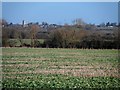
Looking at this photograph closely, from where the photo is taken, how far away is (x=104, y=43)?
40031 mm

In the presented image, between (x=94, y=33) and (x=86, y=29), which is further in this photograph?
(x=86, y=29)

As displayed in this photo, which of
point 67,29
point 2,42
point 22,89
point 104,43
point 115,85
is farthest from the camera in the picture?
point 67,29

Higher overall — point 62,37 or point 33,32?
point 33,32

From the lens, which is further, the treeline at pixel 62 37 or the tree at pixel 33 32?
the tree at pixel 33 32

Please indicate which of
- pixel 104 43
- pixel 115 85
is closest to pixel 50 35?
pixel 104 43

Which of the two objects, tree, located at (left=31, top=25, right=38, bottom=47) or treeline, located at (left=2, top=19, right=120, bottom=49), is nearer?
treeline, located at (left=2, top=19, right=120, bottom=49)

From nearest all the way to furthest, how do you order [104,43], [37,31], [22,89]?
[22,89], [104,43], [37,31]

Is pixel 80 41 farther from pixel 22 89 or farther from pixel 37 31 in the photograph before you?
pixel 22 89

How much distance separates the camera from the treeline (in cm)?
3825

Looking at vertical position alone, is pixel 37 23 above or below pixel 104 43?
above

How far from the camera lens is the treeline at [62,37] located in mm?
38250

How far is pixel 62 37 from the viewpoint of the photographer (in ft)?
143

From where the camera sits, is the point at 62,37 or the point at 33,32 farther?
the point at 33,32

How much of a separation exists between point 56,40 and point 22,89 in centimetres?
3289
